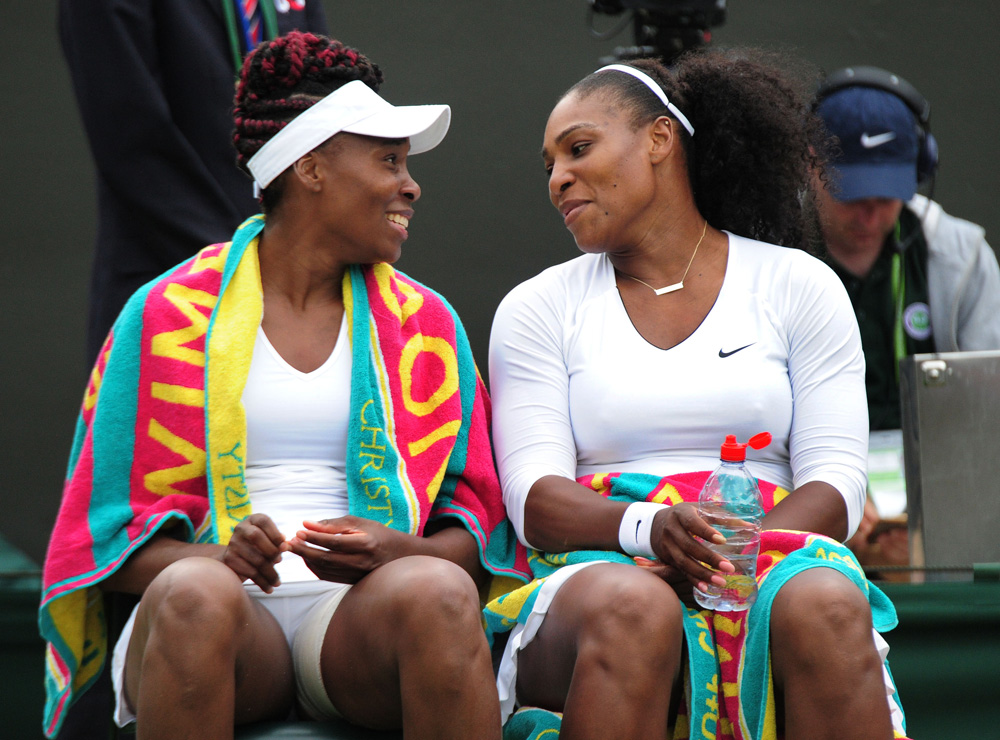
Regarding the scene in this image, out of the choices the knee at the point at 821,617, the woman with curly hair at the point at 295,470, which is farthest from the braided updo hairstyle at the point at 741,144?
the knee at the point at 821,617

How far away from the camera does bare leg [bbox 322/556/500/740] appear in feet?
5.96

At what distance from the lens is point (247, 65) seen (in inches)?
95.3

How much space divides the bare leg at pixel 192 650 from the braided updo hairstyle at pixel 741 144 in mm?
1410

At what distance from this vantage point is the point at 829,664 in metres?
1.83

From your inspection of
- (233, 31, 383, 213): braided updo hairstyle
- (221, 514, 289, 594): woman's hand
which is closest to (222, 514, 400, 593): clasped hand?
(221, 514, 289, 594): woman's hand

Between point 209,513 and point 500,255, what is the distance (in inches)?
76.2

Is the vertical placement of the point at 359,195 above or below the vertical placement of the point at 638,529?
above

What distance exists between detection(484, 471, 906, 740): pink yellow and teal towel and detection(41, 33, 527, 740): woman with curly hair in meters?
0.25

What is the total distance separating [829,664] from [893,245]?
→ 6.44 ft

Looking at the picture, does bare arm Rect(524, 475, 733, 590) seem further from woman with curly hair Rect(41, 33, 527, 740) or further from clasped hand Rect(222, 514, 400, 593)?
clasped hand Rect(222, 514, 400, 593)

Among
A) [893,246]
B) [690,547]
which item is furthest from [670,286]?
[893,246]

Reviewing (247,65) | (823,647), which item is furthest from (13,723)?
(823,647)

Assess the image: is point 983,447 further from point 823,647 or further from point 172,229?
point 172,229

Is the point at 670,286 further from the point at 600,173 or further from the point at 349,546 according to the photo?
the point at 349,546
